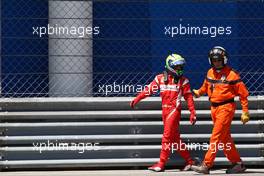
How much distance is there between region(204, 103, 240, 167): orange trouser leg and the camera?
10695 mm

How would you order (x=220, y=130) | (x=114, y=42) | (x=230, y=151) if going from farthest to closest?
(x=114, y=42)
(x=230, y=151)
(x=220, y=130)

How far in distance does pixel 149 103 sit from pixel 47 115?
53.4 inches

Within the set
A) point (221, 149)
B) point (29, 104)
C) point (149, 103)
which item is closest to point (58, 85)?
point (29, 104)

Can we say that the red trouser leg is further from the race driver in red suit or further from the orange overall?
the orange overall

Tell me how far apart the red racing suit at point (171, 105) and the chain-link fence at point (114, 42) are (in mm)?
747

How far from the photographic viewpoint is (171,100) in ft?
36.2

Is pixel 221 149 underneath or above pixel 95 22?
underneath

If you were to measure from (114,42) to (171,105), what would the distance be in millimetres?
1424

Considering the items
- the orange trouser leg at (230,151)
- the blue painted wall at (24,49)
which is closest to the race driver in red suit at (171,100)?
the orange trouser leg at (230,151)

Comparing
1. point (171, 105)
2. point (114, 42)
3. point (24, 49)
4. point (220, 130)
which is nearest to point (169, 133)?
point (171, 105)

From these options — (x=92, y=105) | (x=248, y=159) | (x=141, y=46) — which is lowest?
(x=248, y=159)

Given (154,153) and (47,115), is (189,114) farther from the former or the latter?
(47,115)

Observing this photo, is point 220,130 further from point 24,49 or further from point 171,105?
point 24,49

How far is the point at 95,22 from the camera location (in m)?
11.9
